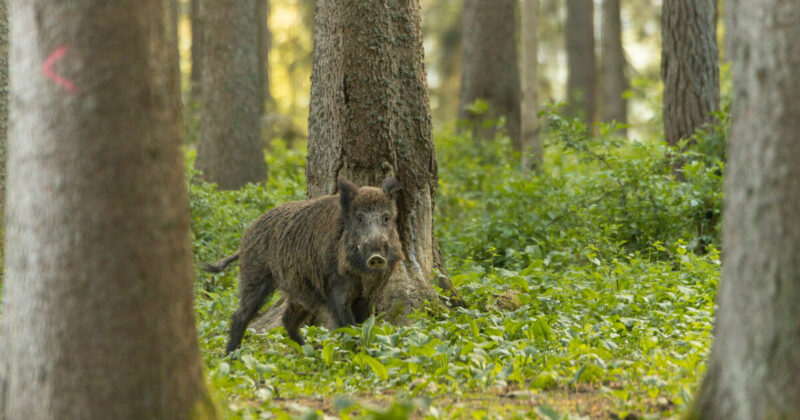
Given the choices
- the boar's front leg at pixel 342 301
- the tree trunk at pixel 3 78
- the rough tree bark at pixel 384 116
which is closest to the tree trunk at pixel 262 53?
the tree trunk at pixel 3 78

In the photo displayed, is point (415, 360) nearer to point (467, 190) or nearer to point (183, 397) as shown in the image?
point (183, 397)

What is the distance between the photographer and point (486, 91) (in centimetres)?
1695

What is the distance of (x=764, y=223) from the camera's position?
317cm

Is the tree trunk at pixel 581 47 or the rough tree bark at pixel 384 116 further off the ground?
the tree trunk at pixel 581 47

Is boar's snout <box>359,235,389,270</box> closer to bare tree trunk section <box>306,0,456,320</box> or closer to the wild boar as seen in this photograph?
the wild boar

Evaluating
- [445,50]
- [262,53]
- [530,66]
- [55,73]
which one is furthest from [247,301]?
[445,50]

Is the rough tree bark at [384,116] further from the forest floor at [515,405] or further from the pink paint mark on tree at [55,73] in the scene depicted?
the pink paint mark on tree at [55,73]

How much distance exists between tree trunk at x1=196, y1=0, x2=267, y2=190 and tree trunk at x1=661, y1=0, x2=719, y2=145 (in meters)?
7.56

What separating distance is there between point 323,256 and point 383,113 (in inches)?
56.5

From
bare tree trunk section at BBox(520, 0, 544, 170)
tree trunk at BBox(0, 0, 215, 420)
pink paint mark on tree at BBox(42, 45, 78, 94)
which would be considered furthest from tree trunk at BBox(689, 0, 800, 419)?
bare tree trunk section at BBox(520, 0, 544, 170)

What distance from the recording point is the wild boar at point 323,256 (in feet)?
21.6

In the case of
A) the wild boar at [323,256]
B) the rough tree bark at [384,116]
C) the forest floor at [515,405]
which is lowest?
the forest floor at [515,405]

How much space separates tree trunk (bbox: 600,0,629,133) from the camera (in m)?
25.8

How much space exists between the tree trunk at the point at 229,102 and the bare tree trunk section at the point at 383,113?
7353 millimetres
